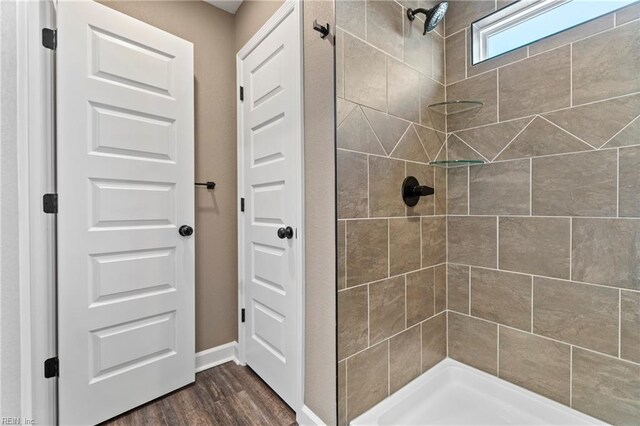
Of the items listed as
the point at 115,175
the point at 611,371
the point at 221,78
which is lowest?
the point at 611,371

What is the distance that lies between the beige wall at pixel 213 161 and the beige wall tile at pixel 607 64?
2.00 m

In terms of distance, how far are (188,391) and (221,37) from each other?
239cm

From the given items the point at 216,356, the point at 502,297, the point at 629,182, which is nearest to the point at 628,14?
the point at 629,182

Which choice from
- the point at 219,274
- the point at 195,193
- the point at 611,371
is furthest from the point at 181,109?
the point at 611,371

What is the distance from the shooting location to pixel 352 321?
1.23m

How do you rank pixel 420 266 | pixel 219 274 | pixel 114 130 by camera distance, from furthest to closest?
pixel 219 274 < pixel 420 266 < pixel 114 130

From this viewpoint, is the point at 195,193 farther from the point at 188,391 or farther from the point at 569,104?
the point at 569,104

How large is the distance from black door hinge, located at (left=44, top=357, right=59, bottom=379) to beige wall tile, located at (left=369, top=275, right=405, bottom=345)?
1.51 meters

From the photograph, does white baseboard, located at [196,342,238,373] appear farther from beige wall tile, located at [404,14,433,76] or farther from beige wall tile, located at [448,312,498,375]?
beige wall tile, located at [404,14,433,76]

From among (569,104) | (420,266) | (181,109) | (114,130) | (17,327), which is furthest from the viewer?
(181,109)

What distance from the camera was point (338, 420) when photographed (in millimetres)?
1185

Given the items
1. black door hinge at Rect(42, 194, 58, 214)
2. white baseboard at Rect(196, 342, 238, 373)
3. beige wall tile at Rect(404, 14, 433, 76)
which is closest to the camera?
black door hinge at Rect(42, 194, 58, 214)

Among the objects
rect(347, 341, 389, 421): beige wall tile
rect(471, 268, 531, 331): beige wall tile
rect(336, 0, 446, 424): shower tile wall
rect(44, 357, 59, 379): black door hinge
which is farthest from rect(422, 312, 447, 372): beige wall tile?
rect(44, 357, 59, 379): black door hinge

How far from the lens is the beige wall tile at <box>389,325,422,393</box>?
1399 millimetres
